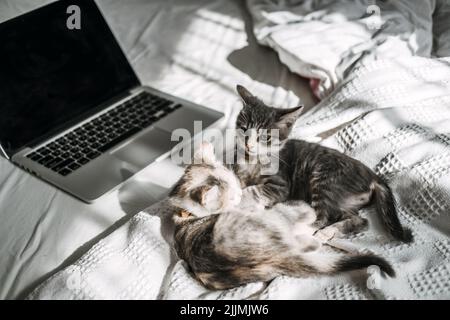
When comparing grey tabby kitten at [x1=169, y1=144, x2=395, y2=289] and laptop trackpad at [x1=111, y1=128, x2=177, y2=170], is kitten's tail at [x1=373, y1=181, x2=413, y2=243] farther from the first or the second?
laptop trackpad at [x1=111, y1=128, x2=177, y2=170]

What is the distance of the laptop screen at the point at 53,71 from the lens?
1208 mm

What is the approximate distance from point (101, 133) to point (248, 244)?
62 cm

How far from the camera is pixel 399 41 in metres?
1.36

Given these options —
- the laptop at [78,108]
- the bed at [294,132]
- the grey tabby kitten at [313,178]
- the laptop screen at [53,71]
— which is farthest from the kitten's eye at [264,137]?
the laptop screen at [53,71]

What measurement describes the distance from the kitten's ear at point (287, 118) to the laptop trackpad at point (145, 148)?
309 mm

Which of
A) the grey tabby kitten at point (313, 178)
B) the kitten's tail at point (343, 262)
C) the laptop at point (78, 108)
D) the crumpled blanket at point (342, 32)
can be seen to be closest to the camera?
the kitten's tail at point (343, 262)

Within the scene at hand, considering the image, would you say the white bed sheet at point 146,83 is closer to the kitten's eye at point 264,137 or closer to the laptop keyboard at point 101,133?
the laptop keyboard at point 101,133

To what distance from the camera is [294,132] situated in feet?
3.91

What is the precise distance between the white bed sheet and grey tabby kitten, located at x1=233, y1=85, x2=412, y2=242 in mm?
211

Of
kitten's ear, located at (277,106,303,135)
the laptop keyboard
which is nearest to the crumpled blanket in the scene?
kitten's ear, located at (277,106,303,135)

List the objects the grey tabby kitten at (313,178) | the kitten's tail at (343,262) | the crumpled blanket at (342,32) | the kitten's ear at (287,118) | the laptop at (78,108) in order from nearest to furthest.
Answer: the kitten's tail at (343,262), the grey tabby kitten at (313,178), the kitten's ear at (287,118), the laptop at (78,108), the crumpled blanket at (342,32)

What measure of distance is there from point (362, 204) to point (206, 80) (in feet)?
2.38

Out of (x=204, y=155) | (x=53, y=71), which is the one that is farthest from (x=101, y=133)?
(x=204, y=155)
